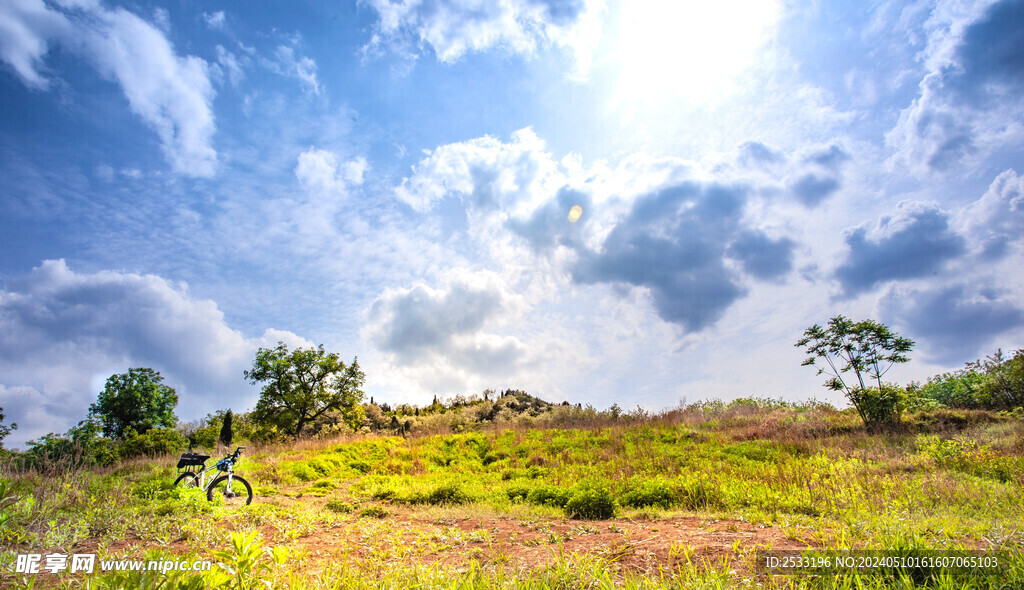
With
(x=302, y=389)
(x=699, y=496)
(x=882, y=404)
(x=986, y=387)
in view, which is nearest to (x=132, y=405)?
(x=302, y=389)

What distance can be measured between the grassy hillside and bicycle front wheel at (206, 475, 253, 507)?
0.52 meters

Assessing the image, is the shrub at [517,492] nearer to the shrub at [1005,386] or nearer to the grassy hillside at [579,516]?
the grassy hillside at [579,516]

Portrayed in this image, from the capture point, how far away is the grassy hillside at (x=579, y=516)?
3.89 meters

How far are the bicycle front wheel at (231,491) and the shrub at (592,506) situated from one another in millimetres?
6318

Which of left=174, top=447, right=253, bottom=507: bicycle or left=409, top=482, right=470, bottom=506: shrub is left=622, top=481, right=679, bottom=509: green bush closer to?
left=409, top=482, right=470, bottom=506: shrub

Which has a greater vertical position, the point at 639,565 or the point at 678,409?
the point at 678,409

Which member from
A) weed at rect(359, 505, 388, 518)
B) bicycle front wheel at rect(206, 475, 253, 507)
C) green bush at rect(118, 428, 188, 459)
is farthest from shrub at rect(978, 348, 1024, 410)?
green bush at rect(118, 428, 188, 459)

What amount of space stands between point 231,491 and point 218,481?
0.64 metres

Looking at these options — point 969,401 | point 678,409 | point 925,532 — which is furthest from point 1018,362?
point 925,532

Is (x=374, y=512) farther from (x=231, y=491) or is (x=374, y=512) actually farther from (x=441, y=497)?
(x=231, y=491)

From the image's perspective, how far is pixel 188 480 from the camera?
904 cm

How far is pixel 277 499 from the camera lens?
444 inches

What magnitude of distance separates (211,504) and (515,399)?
23.9m

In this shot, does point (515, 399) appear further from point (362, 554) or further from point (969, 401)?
point (362, 554)
